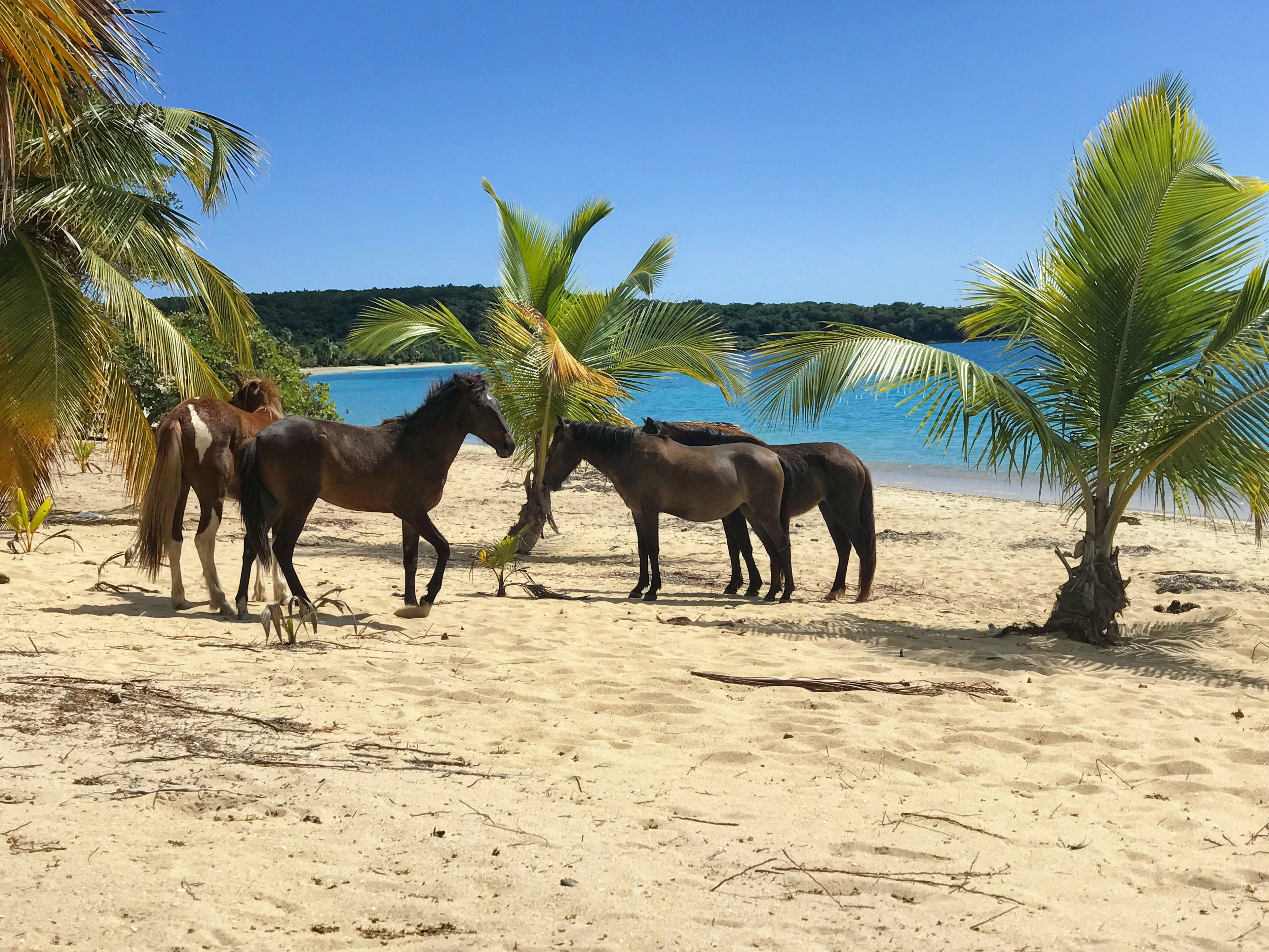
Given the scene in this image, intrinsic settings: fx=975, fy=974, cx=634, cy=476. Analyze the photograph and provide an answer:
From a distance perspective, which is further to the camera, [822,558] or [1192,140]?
[822,558]

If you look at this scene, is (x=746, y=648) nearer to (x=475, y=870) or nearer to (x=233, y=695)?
(x=233, y=695)

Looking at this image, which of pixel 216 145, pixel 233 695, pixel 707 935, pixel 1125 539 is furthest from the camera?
pixel 1125 539

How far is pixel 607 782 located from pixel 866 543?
5815mm

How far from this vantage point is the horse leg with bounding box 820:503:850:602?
9.59m

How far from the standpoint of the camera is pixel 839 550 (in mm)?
9781

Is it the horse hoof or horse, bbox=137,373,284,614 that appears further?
the horse hoof

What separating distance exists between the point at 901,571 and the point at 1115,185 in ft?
17.9

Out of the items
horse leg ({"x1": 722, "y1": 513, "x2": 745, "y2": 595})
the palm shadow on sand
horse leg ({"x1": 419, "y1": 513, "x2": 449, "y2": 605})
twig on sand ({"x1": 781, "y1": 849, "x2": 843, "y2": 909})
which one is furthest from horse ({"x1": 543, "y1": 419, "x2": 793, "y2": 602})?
twig on sand ({"x1": 781, "y1": 849, "x2": 843, "y2": 909})

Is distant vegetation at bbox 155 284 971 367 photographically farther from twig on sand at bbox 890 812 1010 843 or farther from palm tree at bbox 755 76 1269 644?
twig on sand at bbox 890 812 1010 843

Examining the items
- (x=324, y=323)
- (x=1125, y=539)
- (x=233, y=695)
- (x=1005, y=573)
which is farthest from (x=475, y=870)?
(x=324, y=323)

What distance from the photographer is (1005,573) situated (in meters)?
11.4

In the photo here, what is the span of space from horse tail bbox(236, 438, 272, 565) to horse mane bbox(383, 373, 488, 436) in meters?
1.07

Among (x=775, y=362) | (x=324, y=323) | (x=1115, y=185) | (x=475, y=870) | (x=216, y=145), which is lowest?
(x=475, y=870)

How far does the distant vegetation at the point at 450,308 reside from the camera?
37.4m
